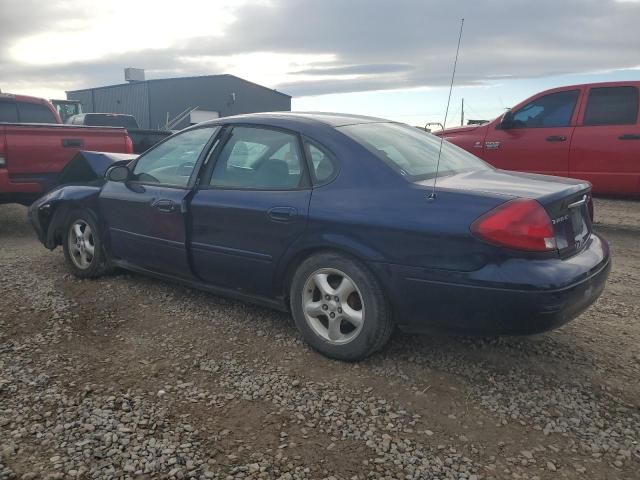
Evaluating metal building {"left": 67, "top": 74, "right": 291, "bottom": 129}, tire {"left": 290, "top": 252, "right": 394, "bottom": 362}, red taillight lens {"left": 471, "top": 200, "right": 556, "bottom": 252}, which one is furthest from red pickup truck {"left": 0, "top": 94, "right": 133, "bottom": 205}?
metal building {"left": 67, "top": 74, "right": 291, "bottom": 129}

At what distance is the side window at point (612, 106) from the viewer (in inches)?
273

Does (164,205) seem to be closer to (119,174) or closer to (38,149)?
(119,174)

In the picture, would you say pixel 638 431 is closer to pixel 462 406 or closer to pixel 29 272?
pixel 462 406

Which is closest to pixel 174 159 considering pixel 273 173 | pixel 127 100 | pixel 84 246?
pixel 273 173

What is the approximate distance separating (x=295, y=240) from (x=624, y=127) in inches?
219

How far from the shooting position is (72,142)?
6.66m

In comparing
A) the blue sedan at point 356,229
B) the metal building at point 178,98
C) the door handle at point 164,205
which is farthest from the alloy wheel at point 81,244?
the metal building at point 178,98

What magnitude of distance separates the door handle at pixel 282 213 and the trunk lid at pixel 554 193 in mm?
772

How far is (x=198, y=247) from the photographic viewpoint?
12.3 ft

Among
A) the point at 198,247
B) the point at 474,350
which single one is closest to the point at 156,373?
the point at 198,247

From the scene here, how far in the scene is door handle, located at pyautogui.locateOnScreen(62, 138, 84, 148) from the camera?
6.59 metres

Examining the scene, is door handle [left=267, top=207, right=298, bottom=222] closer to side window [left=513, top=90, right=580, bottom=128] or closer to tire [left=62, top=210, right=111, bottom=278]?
tire [left=62, top=210, right=111, bottom=278]

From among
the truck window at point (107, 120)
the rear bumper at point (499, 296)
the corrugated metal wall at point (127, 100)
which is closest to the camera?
the rear bumper at point (499, 296)

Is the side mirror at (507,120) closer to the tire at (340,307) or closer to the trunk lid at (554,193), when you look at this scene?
the trunk lid at (554,193)
